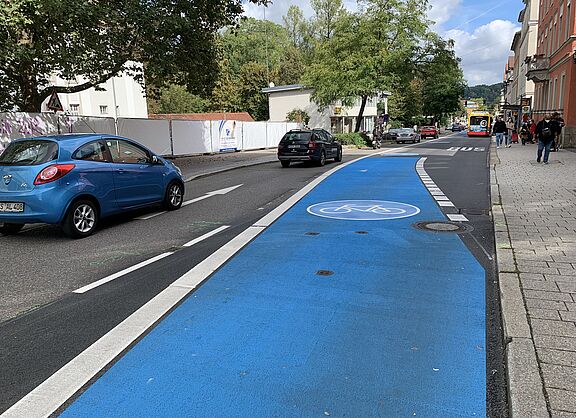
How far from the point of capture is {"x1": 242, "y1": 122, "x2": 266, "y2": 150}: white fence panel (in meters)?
33.6

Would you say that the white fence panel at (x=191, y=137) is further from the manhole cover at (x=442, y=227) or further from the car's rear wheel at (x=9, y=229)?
the manhole cover at (x=442, y=227)

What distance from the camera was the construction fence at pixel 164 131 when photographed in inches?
666

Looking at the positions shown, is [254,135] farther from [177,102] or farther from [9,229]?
[177,102]

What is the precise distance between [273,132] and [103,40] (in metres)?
21.7

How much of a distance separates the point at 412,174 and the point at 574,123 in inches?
609

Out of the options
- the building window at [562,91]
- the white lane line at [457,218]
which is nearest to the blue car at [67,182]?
the white lane line at [457,218]

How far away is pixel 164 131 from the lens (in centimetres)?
2545

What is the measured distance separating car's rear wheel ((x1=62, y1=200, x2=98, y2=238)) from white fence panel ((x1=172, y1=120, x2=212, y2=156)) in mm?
19030

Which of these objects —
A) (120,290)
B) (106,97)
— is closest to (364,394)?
(120,290)

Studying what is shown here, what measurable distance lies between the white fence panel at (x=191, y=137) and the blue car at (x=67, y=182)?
18.1 metres

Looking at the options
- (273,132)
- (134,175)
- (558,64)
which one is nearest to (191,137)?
(273,132)

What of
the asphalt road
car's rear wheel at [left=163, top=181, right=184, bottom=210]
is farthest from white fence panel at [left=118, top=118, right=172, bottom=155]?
car's rear wheel at [left=163, top=181, right=184, bottom=210]

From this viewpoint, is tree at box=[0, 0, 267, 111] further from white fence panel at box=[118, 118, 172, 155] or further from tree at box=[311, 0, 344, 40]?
tree at box=[311, 0, 344, 40]

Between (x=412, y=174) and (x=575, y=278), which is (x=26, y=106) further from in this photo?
(x=575, y=278)
